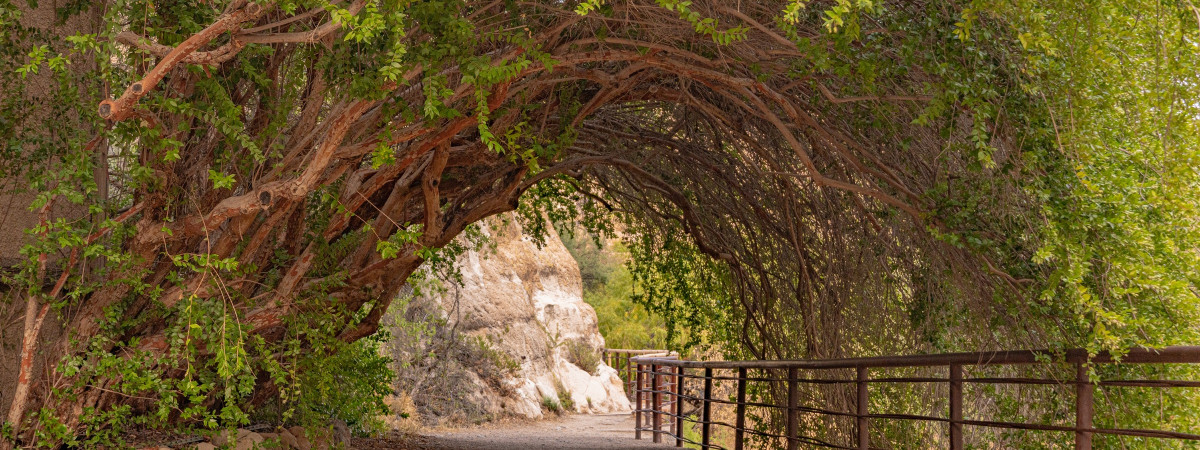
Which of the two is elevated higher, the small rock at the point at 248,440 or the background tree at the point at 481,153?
the background tree at the point at 481,153

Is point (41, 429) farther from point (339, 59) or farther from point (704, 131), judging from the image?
point (704, 131)

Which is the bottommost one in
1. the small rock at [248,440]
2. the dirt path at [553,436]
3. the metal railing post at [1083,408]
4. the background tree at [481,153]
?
the dirt path at [553,436]

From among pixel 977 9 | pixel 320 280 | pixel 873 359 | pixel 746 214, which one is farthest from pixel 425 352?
pixel 977 9

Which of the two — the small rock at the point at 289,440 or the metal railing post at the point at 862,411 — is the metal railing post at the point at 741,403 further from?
the small rock at the point at 289,440

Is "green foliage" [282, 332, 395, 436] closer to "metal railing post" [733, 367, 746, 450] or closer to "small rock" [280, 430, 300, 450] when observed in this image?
"small rock" [280, 430, 300, 450]

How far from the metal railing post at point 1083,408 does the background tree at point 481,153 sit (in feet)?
0.55

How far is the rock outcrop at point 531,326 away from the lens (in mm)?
13289

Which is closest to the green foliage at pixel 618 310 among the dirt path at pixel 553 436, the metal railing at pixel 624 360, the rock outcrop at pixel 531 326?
the metal railing at pixel 624 360

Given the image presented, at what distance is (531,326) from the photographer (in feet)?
48.2

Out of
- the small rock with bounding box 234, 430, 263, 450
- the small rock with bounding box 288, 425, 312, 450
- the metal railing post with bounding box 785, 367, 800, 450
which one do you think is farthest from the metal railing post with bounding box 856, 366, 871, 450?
the small rock with bounding box 288, 425, 312, 450

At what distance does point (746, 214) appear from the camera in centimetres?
736

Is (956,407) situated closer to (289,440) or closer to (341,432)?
(289,440)

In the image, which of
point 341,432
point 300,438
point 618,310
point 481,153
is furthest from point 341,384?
point 618,310

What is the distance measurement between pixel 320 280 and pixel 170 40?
170cm
